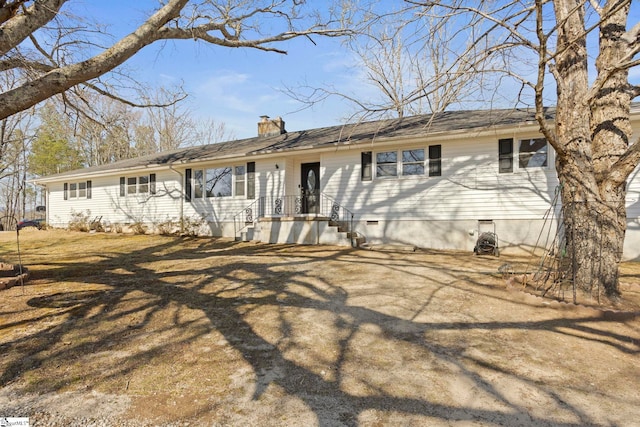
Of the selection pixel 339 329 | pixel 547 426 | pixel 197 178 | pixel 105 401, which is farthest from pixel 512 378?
pixel 197 178

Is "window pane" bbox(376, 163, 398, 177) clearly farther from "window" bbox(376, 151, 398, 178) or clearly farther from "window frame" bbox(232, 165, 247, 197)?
"window frame" bbox(232, 165, 247, 197)

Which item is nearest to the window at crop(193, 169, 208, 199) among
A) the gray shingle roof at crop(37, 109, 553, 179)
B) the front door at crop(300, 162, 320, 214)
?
the gray shingle roof at crop(37, 109, 553, 179)

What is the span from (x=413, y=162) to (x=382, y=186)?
4.04 ft

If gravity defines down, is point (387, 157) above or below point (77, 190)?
above

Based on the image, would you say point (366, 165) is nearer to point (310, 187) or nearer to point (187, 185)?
point (310, 187)

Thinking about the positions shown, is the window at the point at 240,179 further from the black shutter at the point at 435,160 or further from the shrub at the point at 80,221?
the shrub at the point at 80,221

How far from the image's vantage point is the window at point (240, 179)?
14.2 m

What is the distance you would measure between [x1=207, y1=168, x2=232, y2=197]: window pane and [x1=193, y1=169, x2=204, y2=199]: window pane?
1.23 ft

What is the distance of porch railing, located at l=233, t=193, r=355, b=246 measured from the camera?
12.2 meters

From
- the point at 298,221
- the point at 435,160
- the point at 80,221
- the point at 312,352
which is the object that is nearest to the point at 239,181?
the point at 298,221

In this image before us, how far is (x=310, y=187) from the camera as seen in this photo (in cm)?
1342

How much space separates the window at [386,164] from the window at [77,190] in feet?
50.1

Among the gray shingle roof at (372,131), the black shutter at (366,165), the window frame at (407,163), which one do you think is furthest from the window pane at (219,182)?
the window frame at (407,163)

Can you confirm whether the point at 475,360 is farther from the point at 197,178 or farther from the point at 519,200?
the point at 197,178
